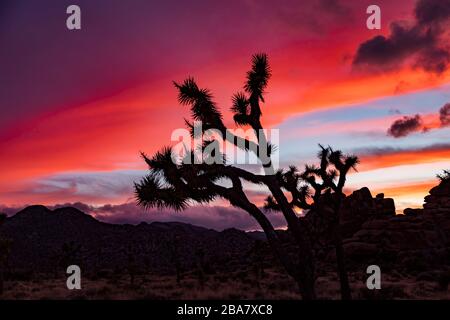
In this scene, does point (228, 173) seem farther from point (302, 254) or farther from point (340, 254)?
point (340, 254)

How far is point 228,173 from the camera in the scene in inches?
548

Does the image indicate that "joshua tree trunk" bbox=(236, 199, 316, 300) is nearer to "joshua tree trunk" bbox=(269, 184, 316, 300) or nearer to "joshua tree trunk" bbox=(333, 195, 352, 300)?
"joshua tree trunk" bbox=(269, 184, 316, 300)

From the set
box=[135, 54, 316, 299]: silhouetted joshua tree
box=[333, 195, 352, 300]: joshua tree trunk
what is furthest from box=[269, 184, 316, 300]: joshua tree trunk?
box=[333, 195, 352, 300]: joshua tree trunk

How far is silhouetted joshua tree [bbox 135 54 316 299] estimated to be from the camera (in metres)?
13.2

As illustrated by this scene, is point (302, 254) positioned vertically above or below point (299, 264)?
above

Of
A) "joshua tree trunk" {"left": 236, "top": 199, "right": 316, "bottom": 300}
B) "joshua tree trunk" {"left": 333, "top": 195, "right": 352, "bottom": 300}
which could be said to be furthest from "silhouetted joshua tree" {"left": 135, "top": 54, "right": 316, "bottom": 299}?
"joshua tree trunk" {"left": 333, "top": 195, "right": 352, "bottom": 300}

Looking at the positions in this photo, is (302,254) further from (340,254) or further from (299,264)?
(340,254)

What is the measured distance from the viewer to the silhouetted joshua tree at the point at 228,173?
43.3 ft

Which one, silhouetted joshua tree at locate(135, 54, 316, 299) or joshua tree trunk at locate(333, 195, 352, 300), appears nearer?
silhouetted joshua tree at locate(135, 54, 316, 299)

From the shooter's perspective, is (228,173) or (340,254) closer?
(228,173)

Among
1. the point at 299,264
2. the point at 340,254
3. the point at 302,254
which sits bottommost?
the point at 340,254

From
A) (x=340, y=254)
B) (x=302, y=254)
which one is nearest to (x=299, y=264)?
(x=302, y=254)

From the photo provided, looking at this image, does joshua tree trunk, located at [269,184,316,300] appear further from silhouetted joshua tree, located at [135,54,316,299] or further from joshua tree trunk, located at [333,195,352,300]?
joshua tree trunk, located at [333,195,352,300]
